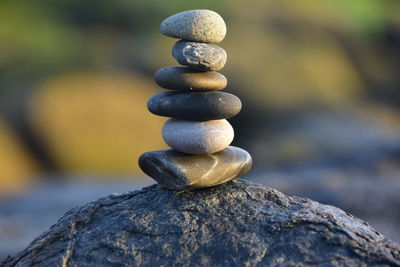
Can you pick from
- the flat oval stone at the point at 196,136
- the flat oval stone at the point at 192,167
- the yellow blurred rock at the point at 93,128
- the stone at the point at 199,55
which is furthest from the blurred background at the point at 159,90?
the stone at the point at 199,55

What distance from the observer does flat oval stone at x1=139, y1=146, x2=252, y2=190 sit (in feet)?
8.90

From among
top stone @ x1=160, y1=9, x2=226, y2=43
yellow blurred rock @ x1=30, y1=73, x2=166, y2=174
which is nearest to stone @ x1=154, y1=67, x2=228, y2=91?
top stone @ x1=160, y1=9, x2=226, y2=43

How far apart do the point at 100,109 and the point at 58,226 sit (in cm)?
793

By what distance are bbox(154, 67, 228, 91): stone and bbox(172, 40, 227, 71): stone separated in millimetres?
38

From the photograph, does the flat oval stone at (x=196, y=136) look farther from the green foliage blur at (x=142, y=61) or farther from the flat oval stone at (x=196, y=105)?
the green foliage blur at (x=142, y=61)

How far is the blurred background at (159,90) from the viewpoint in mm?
8258

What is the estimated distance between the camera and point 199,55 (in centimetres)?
273

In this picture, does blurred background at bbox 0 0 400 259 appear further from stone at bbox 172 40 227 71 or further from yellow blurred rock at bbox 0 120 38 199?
stone at bbox 172 40 227 71

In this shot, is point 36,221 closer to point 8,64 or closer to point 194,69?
point 194,69

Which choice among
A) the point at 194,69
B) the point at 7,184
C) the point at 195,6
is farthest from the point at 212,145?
the point at 195,6

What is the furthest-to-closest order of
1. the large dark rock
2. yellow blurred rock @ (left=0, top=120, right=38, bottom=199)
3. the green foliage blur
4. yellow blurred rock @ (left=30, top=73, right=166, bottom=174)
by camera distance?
the green foliage blur
yellow blurred rock @ (left=30, top=73, right=166, bottom=174)
yellow blurred rock @ (left=0, top=120, right=38, bottom=199)
the large dark rock

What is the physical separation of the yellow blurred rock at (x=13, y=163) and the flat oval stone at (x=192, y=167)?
755 centimetres

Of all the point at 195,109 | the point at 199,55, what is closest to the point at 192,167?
the point at 195,109

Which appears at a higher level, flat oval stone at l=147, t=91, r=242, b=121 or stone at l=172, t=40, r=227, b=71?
stone at l=172, t=40, r=227, b=71
